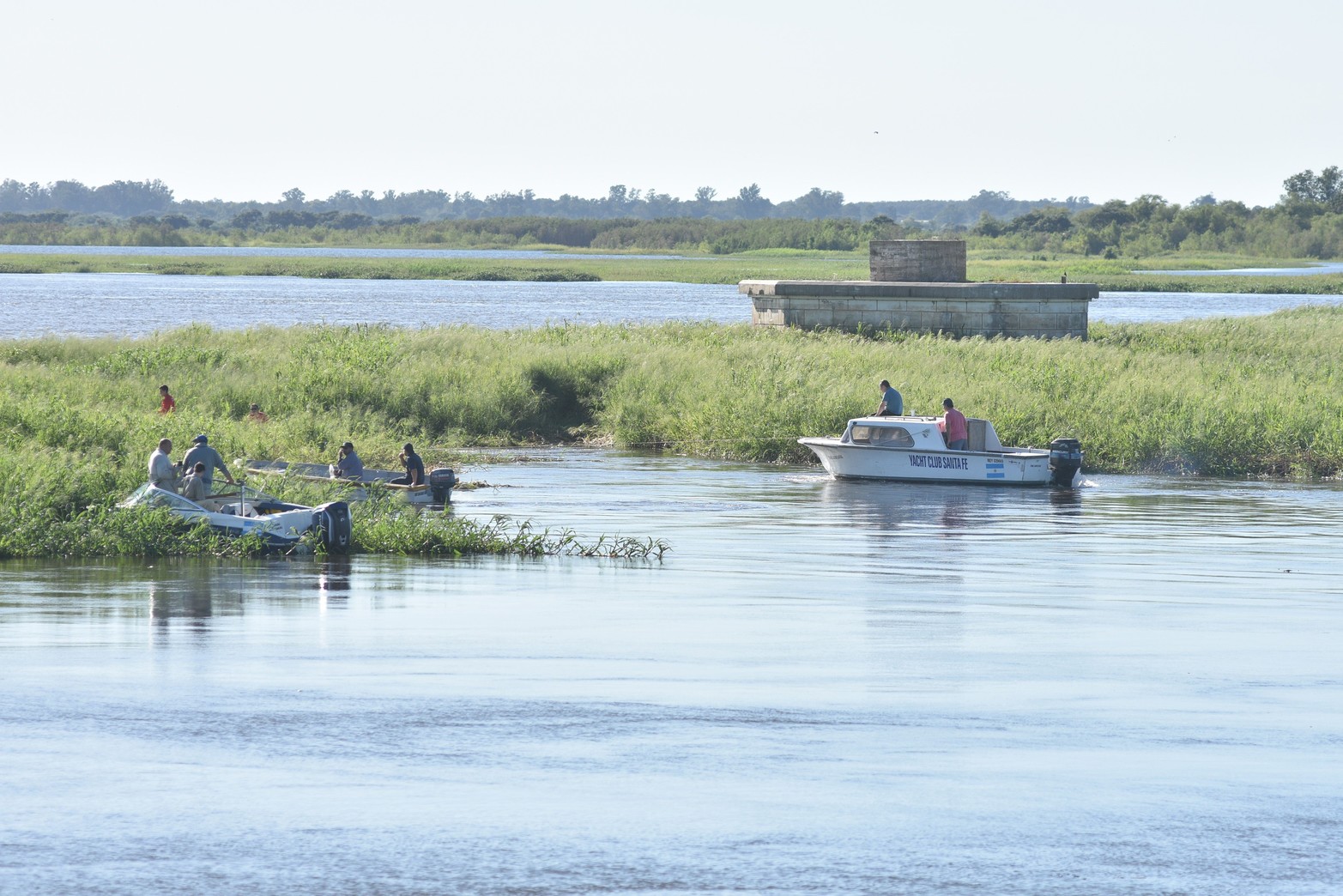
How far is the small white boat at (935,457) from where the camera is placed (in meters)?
32.2

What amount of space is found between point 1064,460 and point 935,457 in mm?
2589

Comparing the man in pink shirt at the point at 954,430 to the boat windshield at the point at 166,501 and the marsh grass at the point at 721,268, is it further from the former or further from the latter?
the marsh grass at the point at 721,268

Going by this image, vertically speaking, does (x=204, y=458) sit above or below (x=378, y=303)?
below

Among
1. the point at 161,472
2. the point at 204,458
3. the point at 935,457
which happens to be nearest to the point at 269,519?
the point at 161,472

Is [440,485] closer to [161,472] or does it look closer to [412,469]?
[412,469]

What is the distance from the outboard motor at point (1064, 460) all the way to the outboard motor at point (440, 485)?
12.2 m

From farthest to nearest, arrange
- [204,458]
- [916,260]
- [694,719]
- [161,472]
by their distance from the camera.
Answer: [916,260], [204,458], [161,472], [694,719]

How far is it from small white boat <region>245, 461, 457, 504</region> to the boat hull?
935 cm

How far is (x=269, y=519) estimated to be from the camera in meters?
22.8

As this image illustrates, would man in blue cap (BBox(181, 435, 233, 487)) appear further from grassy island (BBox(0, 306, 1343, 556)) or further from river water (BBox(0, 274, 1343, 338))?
river water (BBox(0, 274, 1343, 338))

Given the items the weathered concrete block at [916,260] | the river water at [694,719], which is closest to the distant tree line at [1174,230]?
the weathered concrete block at [916,260]

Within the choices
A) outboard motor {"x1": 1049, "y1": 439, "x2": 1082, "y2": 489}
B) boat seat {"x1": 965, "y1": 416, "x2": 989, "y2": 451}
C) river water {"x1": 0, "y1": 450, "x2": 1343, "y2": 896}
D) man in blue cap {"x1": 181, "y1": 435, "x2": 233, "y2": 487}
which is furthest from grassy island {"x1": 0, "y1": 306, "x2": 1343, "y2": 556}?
river water {"x1": 0, "y1": 450, "x2": 1343, "y2": 896}

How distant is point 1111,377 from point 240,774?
3187 cm

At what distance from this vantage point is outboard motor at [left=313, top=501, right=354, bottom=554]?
2286 cm
